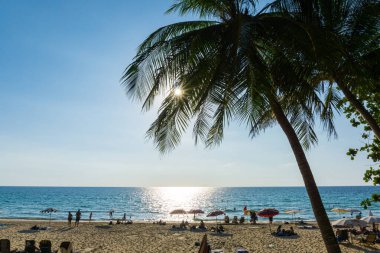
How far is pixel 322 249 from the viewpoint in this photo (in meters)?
17.4

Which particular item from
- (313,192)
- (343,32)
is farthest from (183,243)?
(343,32)

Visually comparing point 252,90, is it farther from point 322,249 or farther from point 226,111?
point 322,249

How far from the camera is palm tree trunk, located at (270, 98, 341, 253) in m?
5.16

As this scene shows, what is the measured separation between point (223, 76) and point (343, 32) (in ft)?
10.2

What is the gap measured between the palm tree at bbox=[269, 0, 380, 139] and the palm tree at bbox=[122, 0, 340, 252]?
53 centimetres

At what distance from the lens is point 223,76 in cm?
559

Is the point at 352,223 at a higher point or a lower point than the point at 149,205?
higher

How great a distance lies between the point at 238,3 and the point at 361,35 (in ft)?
9.16

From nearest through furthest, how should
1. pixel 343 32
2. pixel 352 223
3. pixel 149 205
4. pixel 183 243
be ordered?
pixel 343 32 → pixel 352 223 → pixel 183 243 → pixel 149 205

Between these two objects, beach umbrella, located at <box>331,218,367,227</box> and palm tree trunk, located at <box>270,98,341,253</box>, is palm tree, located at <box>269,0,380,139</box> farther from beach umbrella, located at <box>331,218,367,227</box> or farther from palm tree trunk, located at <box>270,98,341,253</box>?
beach umbrella, located at <box>331,218,367,227</box>

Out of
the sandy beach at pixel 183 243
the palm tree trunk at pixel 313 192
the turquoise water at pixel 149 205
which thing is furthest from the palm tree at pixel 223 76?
the turquoise water at pixel 149 205

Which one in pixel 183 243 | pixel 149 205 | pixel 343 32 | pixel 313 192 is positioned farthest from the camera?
pixel 149 205

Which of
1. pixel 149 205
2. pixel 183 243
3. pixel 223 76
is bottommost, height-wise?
pixel 149 205

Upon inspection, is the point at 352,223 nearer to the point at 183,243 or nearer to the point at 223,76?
the point at 183,243
